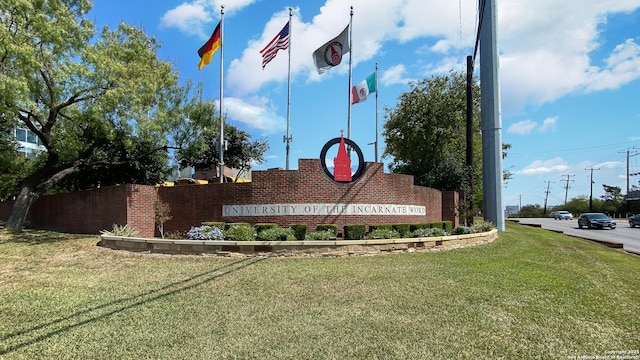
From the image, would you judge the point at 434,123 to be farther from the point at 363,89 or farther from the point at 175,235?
the point at 175,235

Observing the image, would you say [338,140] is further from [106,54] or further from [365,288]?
[106,54]

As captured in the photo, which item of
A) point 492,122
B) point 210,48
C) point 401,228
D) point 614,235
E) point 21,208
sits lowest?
point 614,235

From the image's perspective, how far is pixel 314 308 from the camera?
231 inches

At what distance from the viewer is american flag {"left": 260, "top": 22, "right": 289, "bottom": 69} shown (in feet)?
64.5

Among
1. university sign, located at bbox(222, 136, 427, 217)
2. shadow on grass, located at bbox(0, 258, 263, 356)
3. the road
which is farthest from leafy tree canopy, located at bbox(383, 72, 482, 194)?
shadow on grass, located at bbox(0, 258, 263, 356)

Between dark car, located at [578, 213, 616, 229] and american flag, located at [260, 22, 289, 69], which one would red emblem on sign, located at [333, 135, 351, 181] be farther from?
dark car, located at [578, 213, 616, 229]

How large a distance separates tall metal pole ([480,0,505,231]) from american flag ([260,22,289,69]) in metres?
9.96

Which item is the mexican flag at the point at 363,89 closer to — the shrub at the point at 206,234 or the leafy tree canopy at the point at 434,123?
the leafy tree canopy at the point at 434,123

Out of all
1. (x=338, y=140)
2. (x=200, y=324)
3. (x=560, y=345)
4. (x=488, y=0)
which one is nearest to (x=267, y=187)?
(x=338, y=140)

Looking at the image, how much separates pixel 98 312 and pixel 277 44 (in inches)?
→ 651

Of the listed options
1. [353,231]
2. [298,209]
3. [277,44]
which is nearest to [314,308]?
[353,231]

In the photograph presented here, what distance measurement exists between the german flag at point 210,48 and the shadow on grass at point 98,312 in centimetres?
1416

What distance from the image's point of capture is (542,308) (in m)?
5.86

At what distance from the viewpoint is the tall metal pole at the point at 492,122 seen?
19.0 metres
